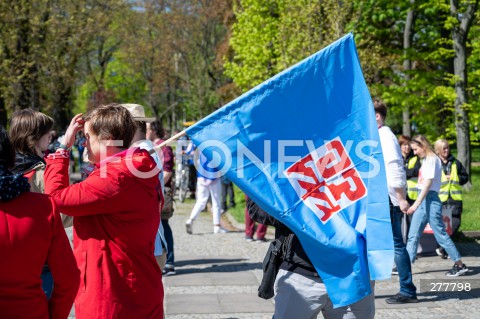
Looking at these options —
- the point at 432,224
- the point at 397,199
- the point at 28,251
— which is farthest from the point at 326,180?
the point at 432,224

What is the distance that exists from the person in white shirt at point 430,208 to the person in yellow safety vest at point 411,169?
1.06m

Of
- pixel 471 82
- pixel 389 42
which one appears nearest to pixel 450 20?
pixel 471 82

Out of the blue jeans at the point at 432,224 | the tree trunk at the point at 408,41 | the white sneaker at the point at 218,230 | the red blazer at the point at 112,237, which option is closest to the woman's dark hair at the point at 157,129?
the blue jeans at the point at 432,224

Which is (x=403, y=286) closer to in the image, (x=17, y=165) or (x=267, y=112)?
(x=267, y=112)

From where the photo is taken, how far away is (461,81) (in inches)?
855

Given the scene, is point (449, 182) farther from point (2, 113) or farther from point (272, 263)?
point (2, 113)

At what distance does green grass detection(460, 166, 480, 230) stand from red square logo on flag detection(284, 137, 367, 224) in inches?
357

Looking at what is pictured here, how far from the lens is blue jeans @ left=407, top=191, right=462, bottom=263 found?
30.7 ft

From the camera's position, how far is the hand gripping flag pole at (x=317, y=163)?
14.0ft

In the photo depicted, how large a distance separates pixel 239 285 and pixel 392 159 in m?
2.66

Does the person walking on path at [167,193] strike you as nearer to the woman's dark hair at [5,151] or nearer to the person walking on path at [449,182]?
the person walking on path at [449,182]

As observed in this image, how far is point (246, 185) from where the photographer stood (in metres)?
4.26

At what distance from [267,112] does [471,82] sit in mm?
21197

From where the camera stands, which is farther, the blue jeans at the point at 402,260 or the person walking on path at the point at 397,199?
the blue jeans at the point at 402,260
